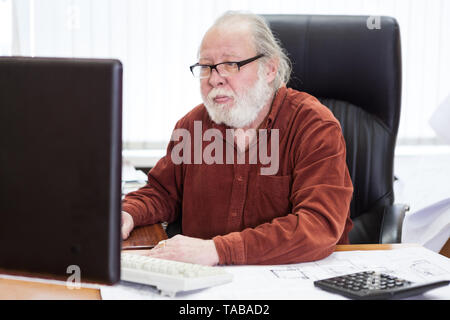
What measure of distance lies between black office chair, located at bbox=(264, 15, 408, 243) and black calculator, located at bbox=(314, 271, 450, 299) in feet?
2.29

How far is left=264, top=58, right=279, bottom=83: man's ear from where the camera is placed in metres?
1.52

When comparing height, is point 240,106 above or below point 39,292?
above

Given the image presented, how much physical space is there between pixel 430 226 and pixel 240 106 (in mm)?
795

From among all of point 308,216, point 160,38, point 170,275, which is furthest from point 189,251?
point 160,38

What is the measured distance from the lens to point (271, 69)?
155cm

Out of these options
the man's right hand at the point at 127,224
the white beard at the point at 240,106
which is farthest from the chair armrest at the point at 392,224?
the man's right hand at the point at 127,224

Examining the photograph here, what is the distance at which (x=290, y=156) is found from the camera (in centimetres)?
141

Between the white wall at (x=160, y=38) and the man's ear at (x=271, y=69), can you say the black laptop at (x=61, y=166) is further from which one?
the white wall at (x=160, y=38)

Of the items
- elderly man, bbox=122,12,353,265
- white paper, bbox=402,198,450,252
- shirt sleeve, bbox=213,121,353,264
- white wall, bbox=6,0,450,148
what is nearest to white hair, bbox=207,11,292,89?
elderly man, bbox=122,12,353,265

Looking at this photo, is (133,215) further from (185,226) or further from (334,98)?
(334,98)

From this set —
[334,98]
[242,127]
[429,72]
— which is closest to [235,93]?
[242,127]

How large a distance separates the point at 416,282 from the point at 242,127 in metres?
0.73

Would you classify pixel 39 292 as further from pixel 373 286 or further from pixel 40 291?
pixel 373 286

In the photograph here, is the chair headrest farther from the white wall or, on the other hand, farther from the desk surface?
the white wall
